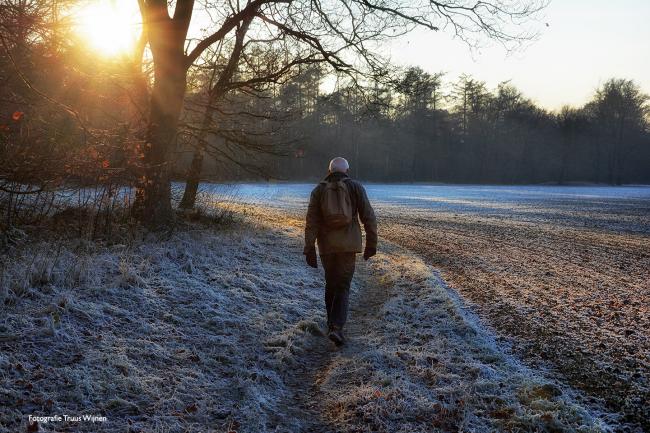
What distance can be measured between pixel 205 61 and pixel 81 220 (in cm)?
591

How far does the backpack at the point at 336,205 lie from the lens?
5305 mm

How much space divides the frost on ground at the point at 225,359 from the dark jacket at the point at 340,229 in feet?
3.74

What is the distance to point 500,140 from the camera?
229 feet

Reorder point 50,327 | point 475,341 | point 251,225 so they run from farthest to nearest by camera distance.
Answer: point 251,225
point 475,341
point 50,327

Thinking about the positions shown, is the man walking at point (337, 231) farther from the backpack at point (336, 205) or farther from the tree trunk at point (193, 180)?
the tree trunk at point (193, 180)

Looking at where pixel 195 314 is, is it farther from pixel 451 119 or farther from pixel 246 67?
pixel 451 119

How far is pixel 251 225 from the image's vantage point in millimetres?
13266

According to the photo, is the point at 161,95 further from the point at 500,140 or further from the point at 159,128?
the point at 500,140

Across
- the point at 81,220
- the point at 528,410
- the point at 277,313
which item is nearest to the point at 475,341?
the point at 528,410

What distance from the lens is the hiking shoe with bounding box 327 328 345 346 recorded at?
5389 mm

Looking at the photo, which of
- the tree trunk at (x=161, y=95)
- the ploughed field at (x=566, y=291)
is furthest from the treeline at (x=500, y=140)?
the tree trunk at (x=161, y=95)

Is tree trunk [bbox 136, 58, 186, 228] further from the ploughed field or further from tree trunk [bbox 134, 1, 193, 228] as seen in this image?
the ploughed field

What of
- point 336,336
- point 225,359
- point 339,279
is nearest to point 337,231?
point 339,279

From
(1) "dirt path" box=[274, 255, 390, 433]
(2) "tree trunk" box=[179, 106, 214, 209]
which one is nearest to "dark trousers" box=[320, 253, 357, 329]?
(1) "dirt path" box=[274, 255, 390, 433]
